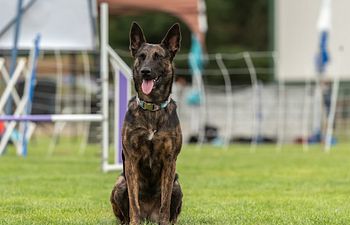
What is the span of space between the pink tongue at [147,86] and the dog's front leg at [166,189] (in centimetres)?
52

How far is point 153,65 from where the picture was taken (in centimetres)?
614

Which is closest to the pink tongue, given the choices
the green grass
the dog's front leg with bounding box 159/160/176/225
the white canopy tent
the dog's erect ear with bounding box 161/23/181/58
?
the dog's erect ear with bounding box 161/23/181/58

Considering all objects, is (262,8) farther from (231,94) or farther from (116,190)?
(116,190)

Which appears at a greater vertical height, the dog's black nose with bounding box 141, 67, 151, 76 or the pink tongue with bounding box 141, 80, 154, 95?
the dog's black nose with bounding box 141, 67, 151, 76

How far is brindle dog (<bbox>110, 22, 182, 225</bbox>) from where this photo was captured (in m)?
6.18

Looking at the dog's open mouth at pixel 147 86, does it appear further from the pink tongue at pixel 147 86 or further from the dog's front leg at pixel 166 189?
the dog's front leg at pixel 166 189

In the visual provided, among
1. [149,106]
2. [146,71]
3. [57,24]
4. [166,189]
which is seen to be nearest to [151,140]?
[149,106]

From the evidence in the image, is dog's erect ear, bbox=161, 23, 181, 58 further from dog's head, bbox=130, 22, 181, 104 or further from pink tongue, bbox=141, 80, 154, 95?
pink tongue, bbox=141, 80, 154, 95

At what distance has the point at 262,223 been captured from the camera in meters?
6.46

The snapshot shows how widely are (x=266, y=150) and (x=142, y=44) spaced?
1044cm

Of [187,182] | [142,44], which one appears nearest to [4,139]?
[187,182]

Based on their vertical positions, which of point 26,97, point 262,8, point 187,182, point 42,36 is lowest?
point 187,182

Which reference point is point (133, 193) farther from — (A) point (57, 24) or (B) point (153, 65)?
(A) point (57, 24)

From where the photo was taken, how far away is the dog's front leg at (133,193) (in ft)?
20.1
